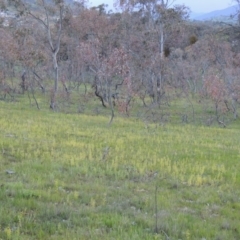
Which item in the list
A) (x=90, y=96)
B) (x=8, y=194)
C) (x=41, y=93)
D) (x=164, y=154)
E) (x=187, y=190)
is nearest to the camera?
(x=8, y=194)

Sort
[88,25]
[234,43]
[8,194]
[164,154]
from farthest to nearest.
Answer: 1. [234,43]
2. [88,25]
3. [164,154]
4. [8,194]

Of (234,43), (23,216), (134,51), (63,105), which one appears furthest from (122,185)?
(234,43)

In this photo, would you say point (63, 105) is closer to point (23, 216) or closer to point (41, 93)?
point (41, 93)

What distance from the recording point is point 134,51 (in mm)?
49938

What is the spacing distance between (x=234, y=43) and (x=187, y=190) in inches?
2046

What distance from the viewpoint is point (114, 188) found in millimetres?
9148

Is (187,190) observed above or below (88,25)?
below

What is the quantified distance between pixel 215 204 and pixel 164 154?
4.99 metres

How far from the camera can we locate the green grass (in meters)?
6.71

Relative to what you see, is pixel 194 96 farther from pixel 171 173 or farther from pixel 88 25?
pixel 171 173

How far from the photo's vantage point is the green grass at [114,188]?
6715 mm

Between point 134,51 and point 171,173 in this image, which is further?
point 134,51

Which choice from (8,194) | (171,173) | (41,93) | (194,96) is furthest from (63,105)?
(8,194)

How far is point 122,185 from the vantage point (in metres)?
9.49
